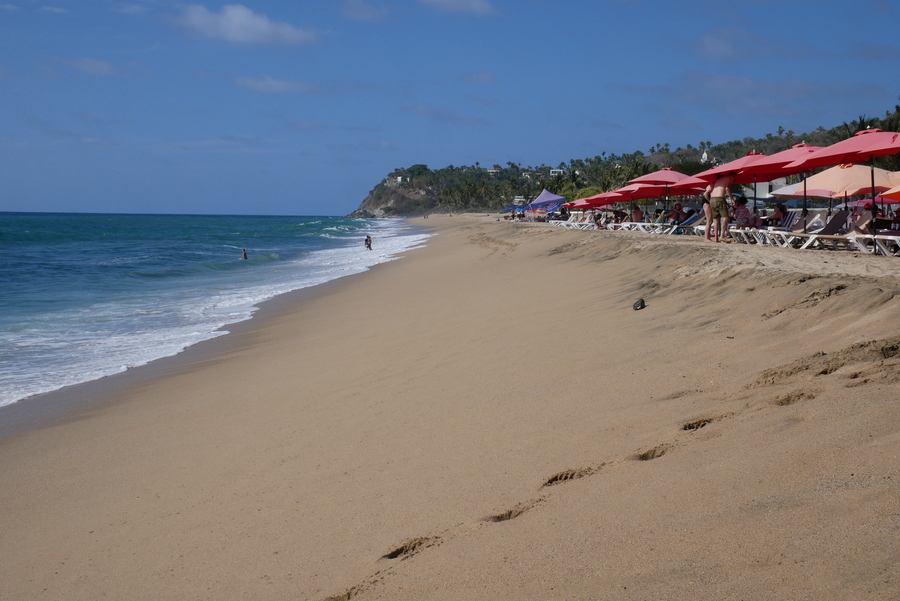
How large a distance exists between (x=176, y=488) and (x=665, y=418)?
10.3 feet

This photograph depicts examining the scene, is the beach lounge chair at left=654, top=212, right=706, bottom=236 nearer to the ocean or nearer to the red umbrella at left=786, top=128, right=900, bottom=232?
the red umbrella at left=786, top=128, right=900, bottom=232

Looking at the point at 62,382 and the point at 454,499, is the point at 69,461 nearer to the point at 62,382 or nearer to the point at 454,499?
the point at 62,382

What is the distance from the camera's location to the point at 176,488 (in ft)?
13.8

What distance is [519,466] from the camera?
11.7ft

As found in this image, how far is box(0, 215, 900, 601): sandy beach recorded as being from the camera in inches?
96.3

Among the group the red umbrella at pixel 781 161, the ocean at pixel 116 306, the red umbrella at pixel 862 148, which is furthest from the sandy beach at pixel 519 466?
the red umbrella at pixel 781 161

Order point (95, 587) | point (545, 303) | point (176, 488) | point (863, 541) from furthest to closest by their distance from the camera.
A: point (545, 303), point (176, 488), point (95, 587), point (863, 541)

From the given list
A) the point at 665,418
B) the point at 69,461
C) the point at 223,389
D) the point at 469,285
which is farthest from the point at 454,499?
the point at 469,285

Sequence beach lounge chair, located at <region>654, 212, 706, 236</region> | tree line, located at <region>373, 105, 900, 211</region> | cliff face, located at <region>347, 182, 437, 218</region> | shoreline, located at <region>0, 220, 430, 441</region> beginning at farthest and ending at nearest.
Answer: cliff face, located at <region>347, 182, 437, 218</region> < tree line, located at <region>373, 105, 900, 211</region> < beach lounge chair, located at <region>654, 212, 706, 236</region> < shoreline, located at <region>0, 220, 430, 441</region>

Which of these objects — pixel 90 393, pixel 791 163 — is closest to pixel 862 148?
pixel 791 163

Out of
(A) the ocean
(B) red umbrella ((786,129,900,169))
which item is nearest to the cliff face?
(A) the ocean

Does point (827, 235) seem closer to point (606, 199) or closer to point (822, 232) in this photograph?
point (822, 232)

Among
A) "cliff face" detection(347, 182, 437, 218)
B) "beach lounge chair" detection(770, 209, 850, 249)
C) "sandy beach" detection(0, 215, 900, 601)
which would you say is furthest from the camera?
"cliff face" detection(347, 182, 437, 218)

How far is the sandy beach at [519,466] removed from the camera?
8.03 feet
